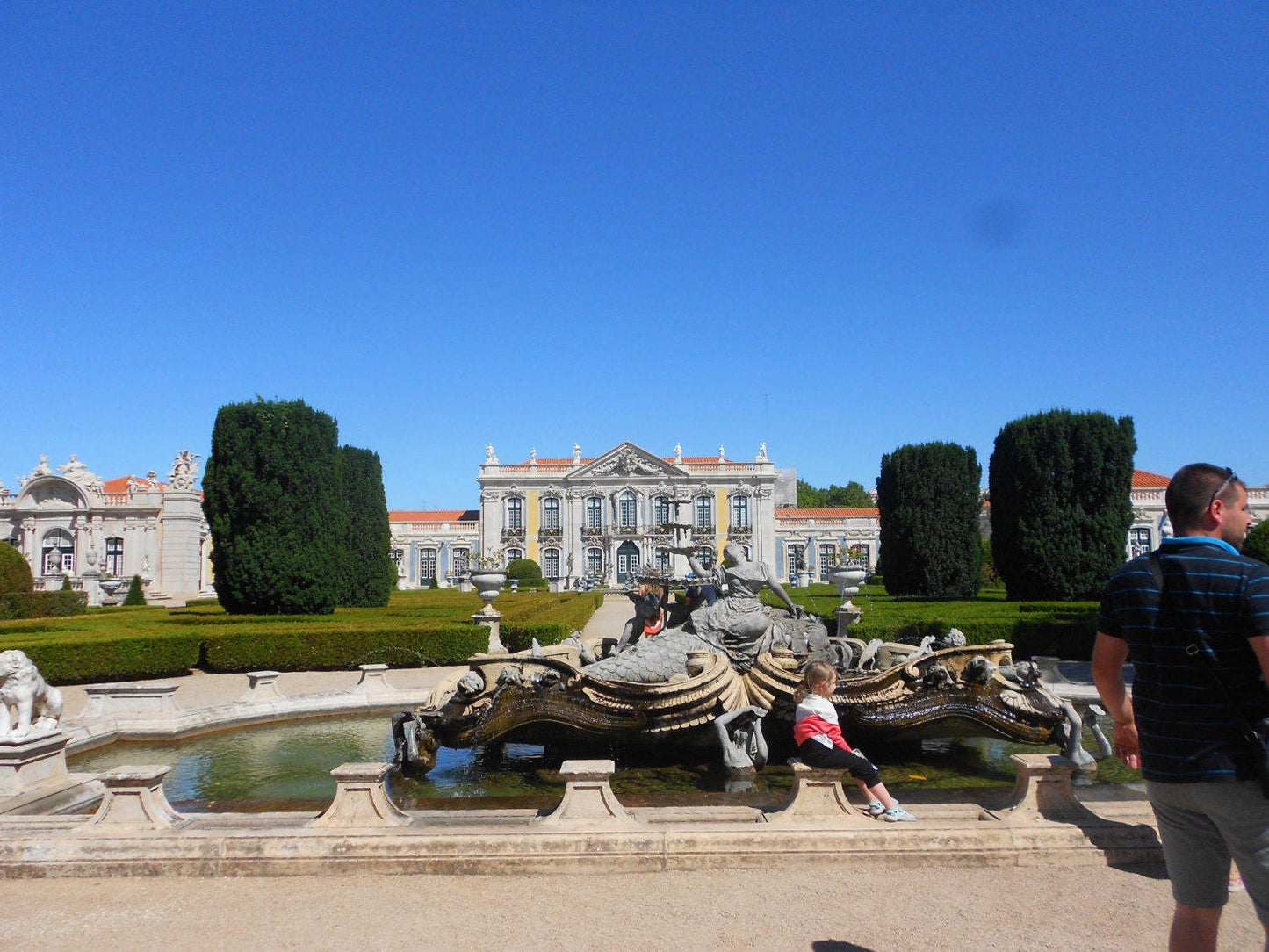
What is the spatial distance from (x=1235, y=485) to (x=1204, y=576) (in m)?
0.32

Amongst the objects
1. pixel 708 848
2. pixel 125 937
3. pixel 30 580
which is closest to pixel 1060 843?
pixel 708 848

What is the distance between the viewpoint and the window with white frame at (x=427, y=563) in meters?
56.3

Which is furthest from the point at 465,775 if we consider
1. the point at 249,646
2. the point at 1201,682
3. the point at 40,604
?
the point at 40,604

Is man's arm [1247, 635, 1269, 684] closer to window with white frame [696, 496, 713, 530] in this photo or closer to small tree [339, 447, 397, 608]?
small tree [339, 447, 397, 608]

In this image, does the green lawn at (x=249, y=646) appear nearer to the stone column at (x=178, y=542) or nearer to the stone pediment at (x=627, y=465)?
the stone column at (x=178, y=542)

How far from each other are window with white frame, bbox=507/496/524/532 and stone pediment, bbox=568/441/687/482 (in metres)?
3.95

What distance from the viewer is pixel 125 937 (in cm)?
342

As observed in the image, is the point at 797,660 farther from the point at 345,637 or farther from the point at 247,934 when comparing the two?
the point at 345,637

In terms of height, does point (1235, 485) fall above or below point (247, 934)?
above

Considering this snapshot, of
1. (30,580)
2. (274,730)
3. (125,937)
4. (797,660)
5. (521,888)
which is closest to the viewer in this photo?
(125,937)

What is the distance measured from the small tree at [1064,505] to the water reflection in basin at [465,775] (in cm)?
1572

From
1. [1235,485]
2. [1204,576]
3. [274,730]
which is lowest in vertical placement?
[274,730]

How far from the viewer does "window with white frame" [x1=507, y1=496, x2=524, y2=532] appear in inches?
2233

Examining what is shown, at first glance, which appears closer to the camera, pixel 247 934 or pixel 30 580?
pixel 247 934
